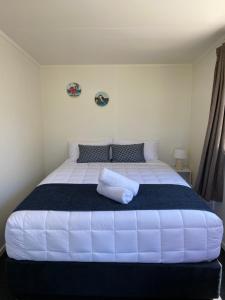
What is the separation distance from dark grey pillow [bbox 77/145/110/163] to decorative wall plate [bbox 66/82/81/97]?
3.03ft

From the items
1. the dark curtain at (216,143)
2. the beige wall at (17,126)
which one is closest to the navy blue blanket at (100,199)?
the dark curtain at (216,143)

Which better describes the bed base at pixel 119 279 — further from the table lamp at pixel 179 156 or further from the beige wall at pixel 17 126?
the table lamp at pixel 179 156

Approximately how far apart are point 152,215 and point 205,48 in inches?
95.7

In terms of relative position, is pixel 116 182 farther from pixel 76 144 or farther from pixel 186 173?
pixel 186 173

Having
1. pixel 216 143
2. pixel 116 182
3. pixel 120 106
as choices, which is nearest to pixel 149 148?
pixel 120 106

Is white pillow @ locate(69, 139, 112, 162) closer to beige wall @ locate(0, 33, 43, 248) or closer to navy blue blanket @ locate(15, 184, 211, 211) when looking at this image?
beige wall @ locate(0, 33, 43, 248)

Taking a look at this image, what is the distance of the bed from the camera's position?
65.4 inches

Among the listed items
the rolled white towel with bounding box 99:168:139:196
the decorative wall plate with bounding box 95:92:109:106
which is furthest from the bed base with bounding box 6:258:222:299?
the decorative wall plate with bounding box 95:92:109:106

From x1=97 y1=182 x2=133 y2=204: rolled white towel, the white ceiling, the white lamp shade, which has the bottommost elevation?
x1=97 y1=182 x2=133 y2=204: rolled white towel

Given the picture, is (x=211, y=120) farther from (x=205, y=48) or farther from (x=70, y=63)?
(x=70, y=63)

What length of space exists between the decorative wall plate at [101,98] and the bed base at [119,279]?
9.07 feet

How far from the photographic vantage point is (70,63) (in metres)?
3.74

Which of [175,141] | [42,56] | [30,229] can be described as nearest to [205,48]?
[175,141]

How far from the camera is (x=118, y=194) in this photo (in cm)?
188
